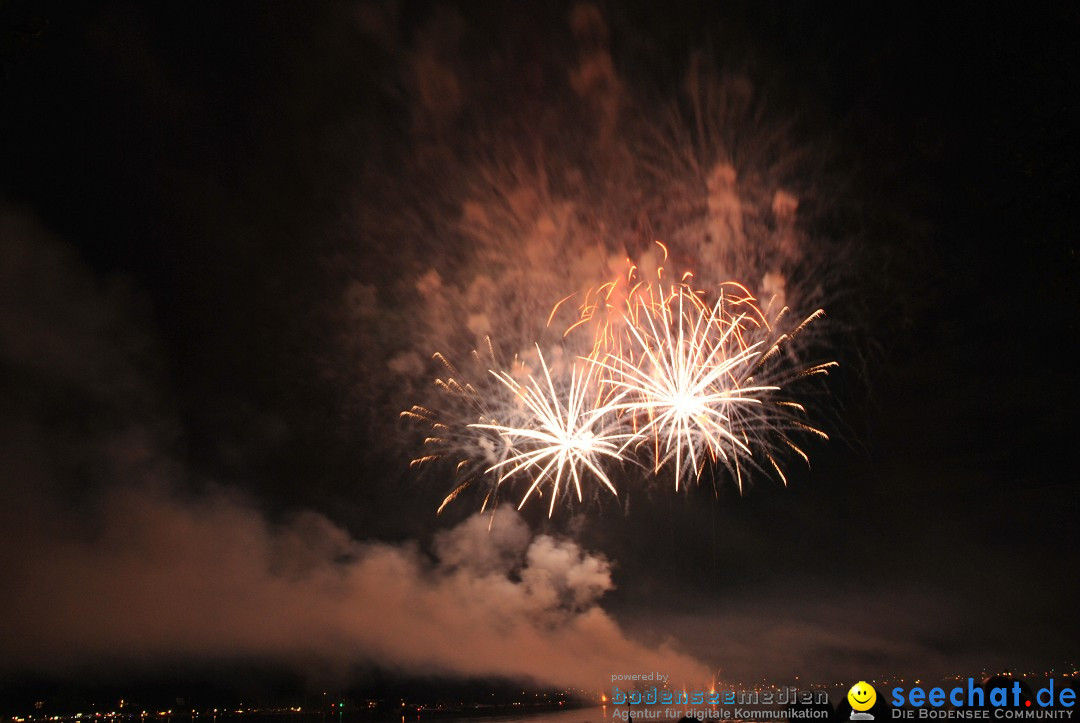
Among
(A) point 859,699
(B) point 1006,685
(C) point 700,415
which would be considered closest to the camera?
(A) point 859,699

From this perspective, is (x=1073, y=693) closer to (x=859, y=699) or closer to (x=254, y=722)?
(x=859, y=699)

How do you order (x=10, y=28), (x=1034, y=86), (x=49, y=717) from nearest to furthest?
(x=10, y=28), (x=1034, y=86), (x=49, y=717)

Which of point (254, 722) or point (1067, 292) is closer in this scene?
point (1067, 292)

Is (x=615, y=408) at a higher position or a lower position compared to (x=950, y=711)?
higher

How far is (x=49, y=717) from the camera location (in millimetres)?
198250

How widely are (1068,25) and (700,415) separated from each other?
39.7 feet

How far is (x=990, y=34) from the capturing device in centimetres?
1186

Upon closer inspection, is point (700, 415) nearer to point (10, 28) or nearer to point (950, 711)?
point (950, 711)

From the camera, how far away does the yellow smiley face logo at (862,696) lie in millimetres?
13680

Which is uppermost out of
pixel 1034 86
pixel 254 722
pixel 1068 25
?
pixel 1068 25

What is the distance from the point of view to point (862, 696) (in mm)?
13797

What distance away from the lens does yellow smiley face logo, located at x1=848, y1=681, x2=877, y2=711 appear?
13.7 metres

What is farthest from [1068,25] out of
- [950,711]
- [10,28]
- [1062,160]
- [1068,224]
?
[10,28]

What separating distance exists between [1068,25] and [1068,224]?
3.49 metres
